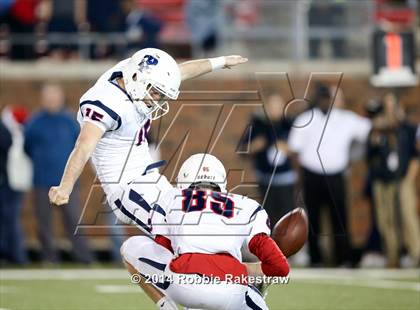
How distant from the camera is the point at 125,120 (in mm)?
6875

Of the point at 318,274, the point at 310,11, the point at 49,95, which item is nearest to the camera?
the point at 318,274

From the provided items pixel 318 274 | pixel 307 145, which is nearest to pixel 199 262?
pixel 318 274

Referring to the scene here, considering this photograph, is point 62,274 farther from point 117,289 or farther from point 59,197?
point 59,197

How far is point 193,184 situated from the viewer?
6.36 m

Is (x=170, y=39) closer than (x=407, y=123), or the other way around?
(x=407, y=123)

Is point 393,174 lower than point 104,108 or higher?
lower

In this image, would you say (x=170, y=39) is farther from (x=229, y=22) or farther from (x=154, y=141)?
(x=154, y=141)

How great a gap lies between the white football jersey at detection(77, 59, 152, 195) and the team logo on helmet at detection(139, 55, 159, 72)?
0.21 metres

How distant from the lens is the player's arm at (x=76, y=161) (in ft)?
20.1

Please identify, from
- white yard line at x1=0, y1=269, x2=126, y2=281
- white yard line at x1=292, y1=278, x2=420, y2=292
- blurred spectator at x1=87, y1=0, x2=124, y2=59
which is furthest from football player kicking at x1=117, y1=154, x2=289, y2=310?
blurred spectator at x1=87, y1=0, x2=124, y2=59

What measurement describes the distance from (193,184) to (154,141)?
6065mm

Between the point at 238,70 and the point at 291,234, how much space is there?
7.08m

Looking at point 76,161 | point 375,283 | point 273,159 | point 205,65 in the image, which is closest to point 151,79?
point 76,161

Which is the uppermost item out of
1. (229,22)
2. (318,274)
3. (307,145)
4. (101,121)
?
(101,121)
